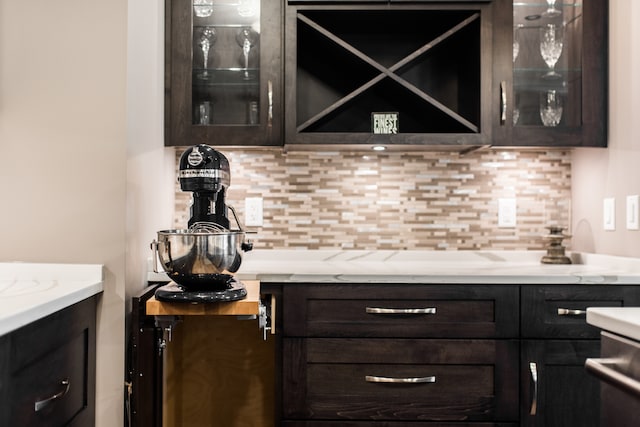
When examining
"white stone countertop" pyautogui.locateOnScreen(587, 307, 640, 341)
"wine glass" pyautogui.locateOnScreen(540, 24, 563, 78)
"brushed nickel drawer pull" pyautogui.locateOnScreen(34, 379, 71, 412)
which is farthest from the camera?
"wine glass" pyautogui.locateOnScreen(540, 24, 563, 78)

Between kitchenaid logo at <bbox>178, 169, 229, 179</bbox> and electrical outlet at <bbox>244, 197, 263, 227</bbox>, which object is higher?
kitchenaid logo at <bbox>178, 169, 229, 179</bbox>

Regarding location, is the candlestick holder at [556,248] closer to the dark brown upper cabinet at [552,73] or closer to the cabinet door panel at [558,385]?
the dark brown upper cabinet at [552,73]

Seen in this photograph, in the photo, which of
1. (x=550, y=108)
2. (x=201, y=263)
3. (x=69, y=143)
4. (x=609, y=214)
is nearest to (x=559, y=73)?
(x=550, y=108)

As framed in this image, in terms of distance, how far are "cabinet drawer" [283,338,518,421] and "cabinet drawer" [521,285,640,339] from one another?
0.11 metres

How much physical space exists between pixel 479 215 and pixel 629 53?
87cm

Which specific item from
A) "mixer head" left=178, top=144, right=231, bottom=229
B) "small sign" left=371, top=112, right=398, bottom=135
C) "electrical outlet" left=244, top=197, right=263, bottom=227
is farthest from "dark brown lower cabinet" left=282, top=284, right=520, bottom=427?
"small sign" left=371, top=112, right=398, bottom=135

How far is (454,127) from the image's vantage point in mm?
2375

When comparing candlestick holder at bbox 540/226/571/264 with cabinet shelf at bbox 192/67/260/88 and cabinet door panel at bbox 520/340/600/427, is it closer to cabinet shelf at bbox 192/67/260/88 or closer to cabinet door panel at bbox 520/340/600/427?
cabinet door panel at bbox 520/340/600/427

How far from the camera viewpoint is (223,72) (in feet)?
7.55

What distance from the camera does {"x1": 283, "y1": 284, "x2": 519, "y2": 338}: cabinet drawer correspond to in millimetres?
1940

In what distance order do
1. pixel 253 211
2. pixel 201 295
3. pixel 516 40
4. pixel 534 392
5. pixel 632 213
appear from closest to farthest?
pixel 201 295 → pixel 534 392 → pixel 632 213 → pixel 516 40 → pixel 253 211

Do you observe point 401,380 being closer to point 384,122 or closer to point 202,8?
point 384,122

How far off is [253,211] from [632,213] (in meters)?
1.54

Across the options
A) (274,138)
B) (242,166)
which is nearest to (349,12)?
(274,138)
